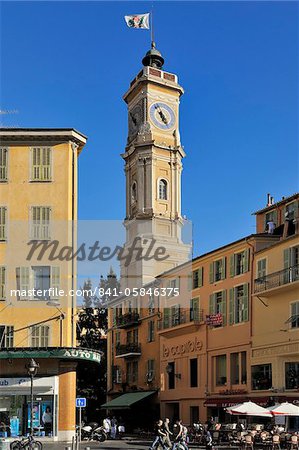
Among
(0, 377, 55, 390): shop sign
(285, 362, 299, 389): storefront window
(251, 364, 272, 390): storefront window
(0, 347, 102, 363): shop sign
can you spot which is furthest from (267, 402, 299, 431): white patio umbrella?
(0, 377, 55, 390): shop sign

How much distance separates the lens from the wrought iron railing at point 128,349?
62597mm

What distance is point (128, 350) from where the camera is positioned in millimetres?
63562

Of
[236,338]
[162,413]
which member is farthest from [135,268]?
[236,338]

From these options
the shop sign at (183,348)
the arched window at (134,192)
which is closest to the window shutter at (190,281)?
the shop sign at (183,348)

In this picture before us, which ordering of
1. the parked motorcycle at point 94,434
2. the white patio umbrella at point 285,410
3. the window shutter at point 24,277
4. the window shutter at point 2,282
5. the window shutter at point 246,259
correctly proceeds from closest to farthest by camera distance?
the white patio umbrella at point 285,410 < the window shutter at point 2,282 < the window shutter at point 24,277 < the parked motorcycle at point 94,434 < the window shutter at point 246,259

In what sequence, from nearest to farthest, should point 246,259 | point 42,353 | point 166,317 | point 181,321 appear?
point 42,353, point 246,259, point 181,321, point 166,317

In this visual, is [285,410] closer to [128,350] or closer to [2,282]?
[2,282]

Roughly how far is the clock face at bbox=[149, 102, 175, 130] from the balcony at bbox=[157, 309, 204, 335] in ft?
102

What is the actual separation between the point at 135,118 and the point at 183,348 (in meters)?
38.5

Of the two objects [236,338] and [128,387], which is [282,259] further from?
[128,387]

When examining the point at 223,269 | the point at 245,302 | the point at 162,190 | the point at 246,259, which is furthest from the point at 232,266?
the point at 162,190

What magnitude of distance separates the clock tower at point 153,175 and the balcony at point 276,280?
32.4 m

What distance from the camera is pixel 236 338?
45188mm

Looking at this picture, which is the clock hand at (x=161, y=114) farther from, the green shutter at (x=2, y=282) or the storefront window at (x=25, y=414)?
the storefront window at (x=25, y=414)
